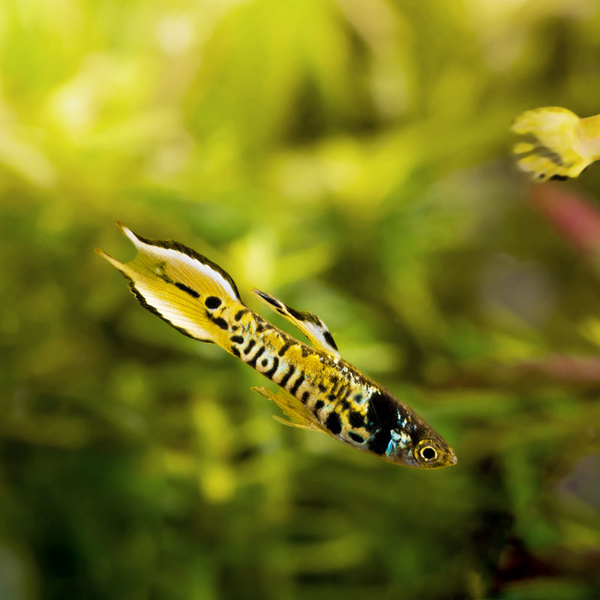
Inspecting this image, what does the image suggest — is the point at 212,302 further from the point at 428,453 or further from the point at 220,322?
the point at 428,453

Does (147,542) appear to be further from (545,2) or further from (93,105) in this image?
(545,2)

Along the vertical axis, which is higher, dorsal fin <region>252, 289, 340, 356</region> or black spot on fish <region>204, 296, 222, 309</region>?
dorsal fin <region>252, 289, 340, 356</region>

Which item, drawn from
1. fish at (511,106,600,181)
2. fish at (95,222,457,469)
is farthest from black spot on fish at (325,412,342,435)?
fish at (511,106,600,181)

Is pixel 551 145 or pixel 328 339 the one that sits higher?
pixel 551 145

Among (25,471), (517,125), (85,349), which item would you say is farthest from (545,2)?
(25,471)

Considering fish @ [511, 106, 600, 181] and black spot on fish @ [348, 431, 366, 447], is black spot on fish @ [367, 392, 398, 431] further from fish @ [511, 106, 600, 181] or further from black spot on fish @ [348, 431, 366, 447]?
fish @ [511, 106, 600, 181]

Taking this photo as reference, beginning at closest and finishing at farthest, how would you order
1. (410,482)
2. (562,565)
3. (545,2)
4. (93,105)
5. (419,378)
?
(562,565) → (410,482) → (419,378) → (93,105) → (545,2)

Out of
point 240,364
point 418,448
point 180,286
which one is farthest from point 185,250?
point 240,364

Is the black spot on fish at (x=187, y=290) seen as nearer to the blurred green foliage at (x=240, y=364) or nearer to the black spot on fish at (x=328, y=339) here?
the black spot on fish at (x=328, y=339)
